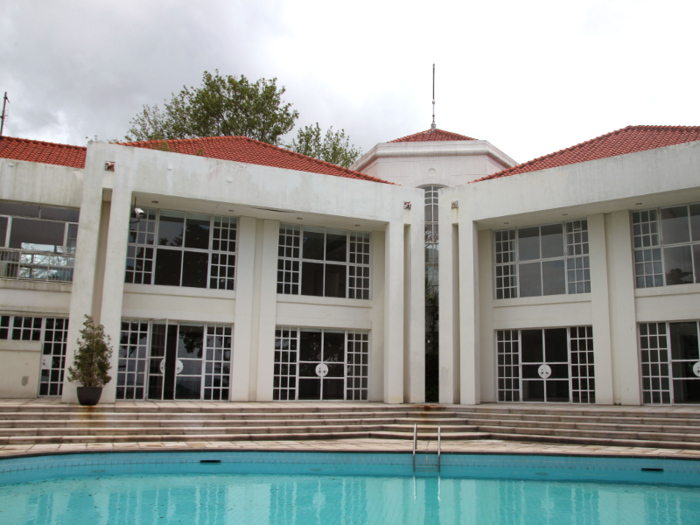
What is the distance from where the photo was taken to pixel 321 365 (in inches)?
765

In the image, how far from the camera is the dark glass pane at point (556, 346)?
18.4 m

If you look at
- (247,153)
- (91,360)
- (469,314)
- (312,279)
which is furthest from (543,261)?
(91,360)

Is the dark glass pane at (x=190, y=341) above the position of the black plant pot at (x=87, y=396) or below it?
above

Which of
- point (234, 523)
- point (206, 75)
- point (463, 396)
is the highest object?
point (206, 75)

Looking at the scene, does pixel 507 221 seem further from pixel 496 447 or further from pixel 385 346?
pixel 496 447

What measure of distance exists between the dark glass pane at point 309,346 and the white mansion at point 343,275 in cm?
5

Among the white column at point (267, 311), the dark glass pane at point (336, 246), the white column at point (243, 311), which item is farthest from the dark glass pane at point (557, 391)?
the white column at point (243, 311)

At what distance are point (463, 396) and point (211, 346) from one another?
24.4 ft

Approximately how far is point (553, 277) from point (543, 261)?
58cm

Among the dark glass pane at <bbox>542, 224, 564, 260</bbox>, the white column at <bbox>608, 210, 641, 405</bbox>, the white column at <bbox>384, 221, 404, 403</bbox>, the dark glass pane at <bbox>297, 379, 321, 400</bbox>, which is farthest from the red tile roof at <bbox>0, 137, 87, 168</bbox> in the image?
the white column at <bbox>608, 210, 641, 405</bbox>

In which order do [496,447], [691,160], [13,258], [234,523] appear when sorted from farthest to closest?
[13,258] < [691,160] < [496,447] < [234,523]

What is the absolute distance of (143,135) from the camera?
3428 centimetres

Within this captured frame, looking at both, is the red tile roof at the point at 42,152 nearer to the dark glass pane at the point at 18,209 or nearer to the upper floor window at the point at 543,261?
the dark glass pane at the point at 18,209

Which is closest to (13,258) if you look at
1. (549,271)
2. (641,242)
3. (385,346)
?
(385,346)
